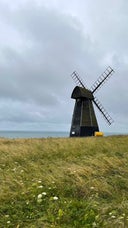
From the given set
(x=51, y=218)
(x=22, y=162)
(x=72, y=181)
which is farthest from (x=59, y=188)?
(x=22, y=162)

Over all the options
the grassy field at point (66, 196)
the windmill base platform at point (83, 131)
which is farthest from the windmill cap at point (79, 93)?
the grassy field at point (66, 196)

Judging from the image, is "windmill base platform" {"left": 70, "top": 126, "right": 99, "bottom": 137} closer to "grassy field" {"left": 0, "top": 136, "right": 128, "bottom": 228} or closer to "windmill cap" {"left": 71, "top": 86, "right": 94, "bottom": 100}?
"windmill cap" {"left": 71, "top": 86, "right": 94, "bottom": 100}

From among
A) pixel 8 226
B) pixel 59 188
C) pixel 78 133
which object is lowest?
pixel 8 226

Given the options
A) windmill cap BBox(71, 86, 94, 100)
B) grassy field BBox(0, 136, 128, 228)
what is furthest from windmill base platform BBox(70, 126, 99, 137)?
grassy field BBox(0, 136, 128, 228)

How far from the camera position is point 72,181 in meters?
7.71

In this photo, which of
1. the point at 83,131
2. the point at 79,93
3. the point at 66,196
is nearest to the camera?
the point at 66,196

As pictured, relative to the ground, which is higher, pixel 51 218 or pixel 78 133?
pixel 78 133

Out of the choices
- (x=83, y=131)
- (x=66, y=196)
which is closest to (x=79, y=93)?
(x=83, y=131)

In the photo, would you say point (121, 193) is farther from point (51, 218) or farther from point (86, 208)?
point (51, 218)

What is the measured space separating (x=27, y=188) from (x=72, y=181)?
1.29 m

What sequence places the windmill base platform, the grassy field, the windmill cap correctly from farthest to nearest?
the windmill cap → the windmill base platform → the grassy field

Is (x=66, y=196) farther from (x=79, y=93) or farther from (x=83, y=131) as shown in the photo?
(x=79, y=93)

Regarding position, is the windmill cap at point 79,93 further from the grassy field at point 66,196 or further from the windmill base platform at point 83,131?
the grassy field at point 66,196

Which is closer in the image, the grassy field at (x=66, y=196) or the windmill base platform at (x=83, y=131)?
the grassy field at (x=66, y=196)
